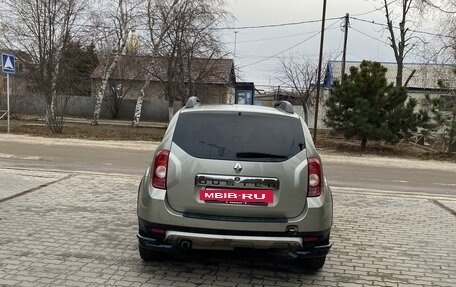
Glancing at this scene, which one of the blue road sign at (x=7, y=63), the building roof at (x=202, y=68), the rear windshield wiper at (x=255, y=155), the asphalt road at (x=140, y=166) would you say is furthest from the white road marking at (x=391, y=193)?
the building roof at (x=202, y=68)

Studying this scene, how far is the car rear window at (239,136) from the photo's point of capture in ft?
14.2

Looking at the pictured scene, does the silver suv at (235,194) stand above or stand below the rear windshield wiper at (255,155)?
below

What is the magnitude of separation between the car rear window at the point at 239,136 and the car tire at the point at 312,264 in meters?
1.15

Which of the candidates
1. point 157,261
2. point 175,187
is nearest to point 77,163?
point 157,261

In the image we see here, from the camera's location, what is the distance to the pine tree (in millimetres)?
19562

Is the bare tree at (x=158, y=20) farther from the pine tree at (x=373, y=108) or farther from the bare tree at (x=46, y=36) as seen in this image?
the pine tree at (x=373, y=108)

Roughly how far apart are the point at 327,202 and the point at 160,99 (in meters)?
40.2

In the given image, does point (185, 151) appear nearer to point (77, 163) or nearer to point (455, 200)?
point (455, 200)

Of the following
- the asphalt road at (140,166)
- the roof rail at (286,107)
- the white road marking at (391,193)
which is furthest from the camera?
the asphalt road at (140,166)

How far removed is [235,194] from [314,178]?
29.2 inches

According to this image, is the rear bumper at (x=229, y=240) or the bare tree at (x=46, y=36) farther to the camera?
the bare tree at (x=46, y=36)

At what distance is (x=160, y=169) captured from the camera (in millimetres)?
4332

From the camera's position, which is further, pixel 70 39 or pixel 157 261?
pixel 70 39

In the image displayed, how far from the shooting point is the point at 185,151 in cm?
434
